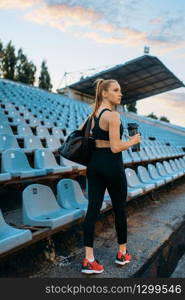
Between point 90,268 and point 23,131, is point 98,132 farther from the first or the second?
point 23,131

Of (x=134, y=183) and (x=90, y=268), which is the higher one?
(x=134, y=183)

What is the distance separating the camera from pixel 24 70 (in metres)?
24.5

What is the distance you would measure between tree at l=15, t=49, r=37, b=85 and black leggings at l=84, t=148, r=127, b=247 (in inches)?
932

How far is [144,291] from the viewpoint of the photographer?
1.43m

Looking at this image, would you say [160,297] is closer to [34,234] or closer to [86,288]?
[86,288]

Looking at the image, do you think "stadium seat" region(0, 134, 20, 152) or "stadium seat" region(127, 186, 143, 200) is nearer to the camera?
"stadium seat" region(127, 186, 143, 200)

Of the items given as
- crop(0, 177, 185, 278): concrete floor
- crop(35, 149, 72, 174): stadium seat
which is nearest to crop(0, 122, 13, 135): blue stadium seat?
crop(35, 149, 72, 174): stadium seat

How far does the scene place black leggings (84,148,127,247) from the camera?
1.63m

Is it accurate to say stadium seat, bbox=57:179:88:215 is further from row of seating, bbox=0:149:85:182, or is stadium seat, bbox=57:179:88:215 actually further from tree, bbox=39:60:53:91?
tree, bbox=39:60:53:91

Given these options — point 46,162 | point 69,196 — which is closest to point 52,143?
point 46,162

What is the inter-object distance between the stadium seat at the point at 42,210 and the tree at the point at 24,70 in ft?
76.4

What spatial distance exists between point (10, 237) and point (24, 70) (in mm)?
25008

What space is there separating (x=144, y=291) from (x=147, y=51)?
43.0 ft

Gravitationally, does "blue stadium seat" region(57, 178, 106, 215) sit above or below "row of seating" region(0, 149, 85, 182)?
below
